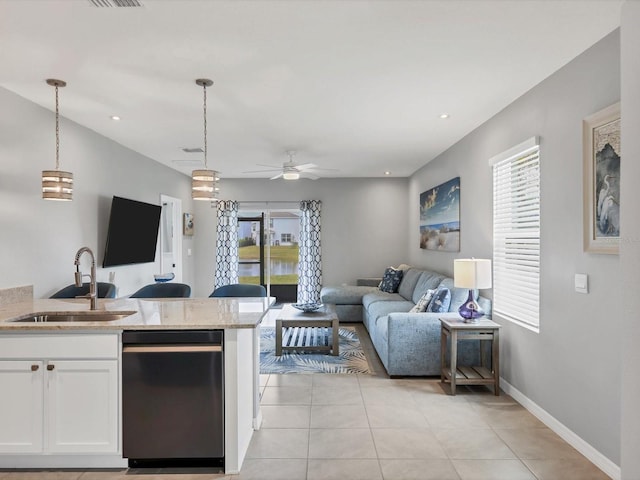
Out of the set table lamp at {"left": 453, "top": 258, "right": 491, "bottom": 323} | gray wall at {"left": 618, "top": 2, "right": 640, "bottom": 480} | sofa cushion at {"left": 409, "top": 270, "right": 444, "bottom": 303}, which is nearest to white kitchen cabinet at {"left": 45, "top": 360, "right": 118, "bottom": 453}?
gray wall at {"left": 618, "top": 2, "right": 640, "bottom": 480}

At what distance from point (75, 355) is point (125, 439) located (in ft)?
1.93

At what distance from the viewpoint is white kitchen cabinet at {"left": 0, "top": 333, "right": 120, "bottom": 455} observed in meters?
2.45

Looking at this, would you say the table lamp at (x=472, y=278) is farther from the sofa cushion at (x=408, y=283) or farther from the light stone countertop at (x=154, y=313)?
the sofa cushion at (x=408, y=283)

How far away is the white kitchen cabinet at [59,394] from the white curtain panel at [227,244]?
5.51 m

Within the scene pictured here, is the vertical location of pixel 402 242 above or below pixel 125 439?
above

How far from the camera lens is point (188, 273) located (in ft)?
25.7

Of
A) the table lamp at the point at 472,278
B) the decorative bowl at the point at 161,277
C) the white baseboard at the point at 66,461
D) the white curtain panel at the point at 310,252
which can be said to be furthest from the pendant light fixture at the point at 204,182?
the white curtain panel at the point at 310,252

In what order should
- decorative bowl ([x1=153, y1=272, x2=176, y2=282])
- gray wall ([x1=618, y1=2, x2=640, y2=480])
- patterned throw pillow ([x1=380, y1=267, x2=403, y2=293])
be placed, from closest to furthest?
gray wall ([x1=618, y1=2, x2=640, y2=480])
decorative bowl ([x1=153, y1=272, x2=176, y2=282])
patterned throw pillow ([x1=380, y1=267, x2=403, y2=293])

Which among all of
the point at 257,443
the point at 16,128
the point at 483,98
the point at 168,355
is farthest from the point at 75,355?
the point at 483,98

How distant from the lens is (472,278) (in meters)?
3.77

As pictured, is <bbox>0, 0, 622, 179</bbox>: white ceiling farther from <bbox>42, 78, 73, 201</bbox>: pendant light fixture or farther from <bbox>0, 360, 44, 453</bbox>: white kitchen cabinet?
<bbox>0, 360, 44, 453</bbox>: white kitchen cabinet

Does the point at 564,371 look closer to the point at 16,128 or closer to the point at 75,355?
the point at 75,355

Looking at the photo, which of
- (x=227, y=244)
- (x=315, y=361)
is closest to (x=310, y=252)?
(x=227, y=244)

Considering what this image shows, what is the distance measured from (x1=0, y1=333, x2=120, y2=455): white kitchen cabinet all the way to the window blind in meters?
3.13
